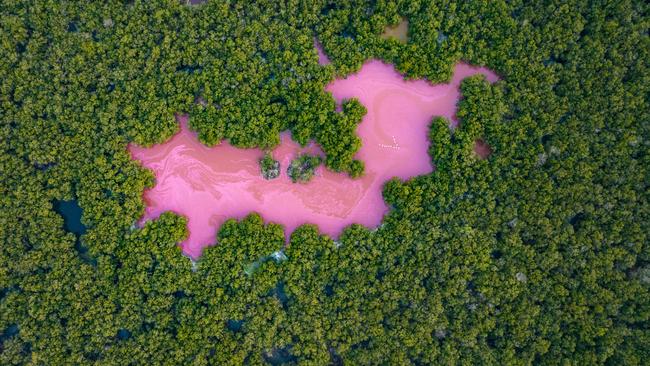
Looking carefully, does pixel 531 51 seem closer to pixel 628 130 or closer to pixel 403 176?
pixel 628 130

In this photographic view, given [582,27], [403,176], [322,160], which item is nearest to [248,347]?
[322,160]

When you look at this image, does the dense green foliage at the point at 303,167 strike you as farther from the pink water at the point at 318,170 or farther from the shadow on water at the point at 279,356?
the shadow on water at the point at 279,356

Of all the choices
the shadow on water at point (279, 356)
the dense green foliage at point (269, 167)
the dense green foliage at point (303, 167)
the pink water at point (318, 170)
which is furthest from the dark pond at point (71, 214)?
the shadow on water at point (279, 356)

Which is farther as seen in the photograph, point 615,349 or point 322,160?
point 322,160

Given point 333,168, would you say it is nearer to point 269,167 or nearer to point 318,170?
point 318,170

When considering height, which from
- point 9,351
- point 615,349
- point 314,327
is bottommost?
point 615,349

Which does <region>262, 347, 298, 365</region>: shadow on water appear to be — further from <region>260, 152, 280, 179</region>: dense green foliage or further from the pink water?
<region>260, 152, 280, 179</region>: dense green foliage

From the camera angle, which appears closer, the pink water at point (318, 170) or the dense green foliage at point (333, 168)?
the dense green foliage at point (333, 168)
